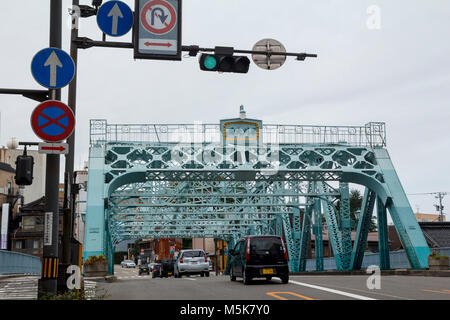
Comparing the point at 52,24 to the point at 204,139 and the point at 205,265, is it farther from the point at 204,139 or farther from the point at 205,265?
the point at 205,265

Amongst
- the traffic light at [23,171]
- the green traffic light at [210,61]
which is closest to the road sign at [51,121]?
the traffic light at [23,171]

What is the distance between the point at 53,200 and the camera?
9.56 m

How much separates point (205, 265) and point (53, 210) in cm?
2240

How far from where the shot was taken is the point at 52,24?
10047mm

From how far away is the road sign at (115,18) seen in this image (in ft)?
35.9

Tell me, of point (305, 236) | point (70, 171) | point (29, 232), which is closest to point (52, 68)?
point (70, 171)

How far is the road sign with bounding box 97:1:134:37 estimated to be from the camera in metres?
10.9

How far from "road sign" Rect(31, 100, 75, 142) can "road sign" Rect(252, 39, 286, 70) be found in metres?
5.06

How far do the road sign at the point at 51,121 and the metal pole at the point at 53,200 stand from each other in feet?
1.79

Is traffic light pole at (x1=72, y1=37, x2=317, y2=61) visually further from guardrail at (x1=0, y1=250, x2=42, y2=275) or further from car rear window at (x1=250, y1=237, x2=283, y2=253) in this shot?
guardrail at (x1=0, y1=250, x2=42, y2=275)

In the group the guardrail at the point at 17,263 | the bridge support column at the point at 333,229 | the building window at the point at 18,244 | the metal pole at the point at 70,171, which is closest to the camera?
the metal pole at the point at 70,171

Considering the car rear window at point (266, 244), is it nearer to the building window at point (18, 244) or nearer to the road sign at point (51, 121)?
the road sign at point (51, 121)

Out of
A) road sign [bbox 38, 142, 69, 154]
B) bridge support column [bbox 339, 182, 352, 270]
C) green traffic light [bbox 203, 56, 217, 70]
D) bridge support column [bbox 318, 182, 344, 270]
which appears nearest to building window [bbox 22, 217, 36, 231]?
bridge support column [bbox 318, 182, 344, 270]
